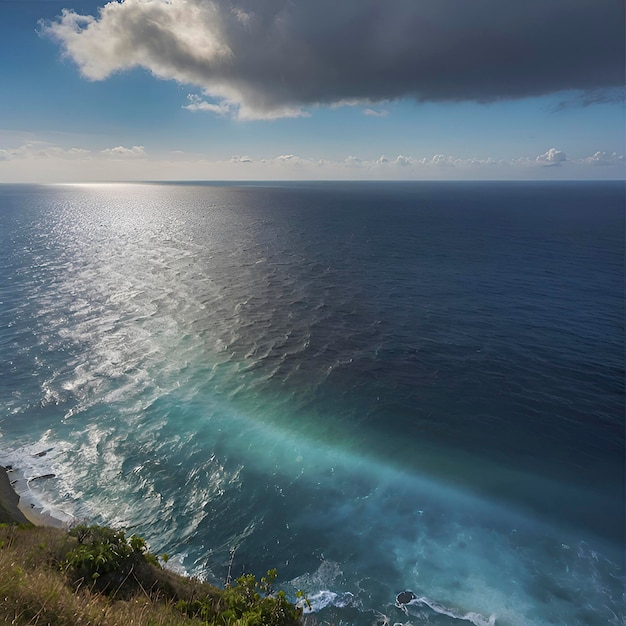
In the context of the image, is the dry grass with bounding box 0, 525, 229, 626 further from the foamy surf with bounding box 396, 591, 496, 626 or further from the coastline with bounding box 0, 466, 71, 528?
the foamy surf with bounding box 396, 591, 496, 626

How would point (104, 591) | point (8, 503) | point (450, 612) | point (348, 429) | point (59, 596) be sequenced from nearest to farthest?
point (59, 596) → point (104, 591) → point (450, 612) → point (8, 503) → point (348, 429)

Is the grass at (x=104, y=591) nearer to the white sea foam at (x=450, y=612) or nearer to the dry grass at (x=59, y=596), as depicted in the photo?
the dry grass at (x=59, y=596)

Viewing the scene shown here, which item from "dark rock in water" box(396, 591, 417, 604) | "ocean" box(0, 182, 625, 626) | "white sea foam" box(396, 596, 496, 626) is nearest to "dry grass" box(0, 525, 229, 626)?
"ocean" box(0, 182, 625, 626)

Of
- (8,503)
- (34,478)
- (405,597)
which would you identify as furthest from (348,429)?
(8,503)

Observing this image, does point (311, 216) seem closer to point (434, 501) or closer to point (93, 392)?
point (93, 392)

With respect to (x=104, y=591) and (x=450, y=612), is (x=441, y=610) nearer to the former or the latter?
(x=450, y=612)

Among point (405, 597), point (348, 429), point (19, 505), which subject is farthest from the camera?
point (348, 429)

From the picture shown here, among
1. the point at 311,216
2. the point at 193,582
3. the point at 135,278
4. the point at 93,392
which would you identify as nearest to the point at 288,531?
the point at 193,582

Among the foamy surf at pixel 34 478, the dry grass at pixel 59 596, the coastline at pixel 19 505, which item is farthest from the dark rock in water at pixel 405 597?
the coastline at pixel 19 505
